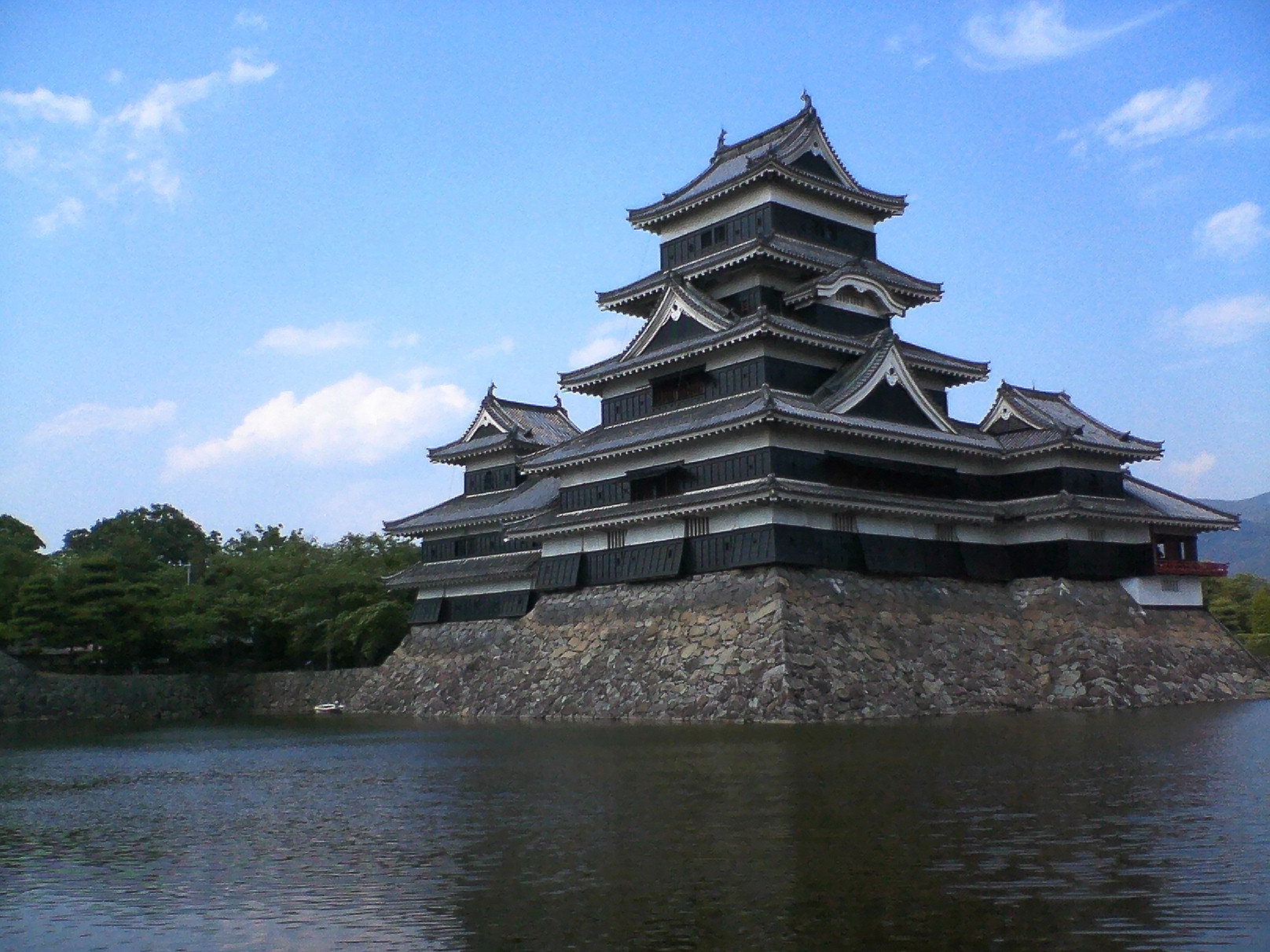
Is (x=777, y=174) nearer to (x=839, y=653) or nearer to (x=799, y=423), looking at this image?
(x=799, y=423)

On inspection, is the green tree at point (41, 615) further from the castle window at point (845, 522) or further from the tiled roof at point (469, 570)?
the castle window at point (845, 522)

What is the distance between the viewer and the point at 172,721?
50.1 m

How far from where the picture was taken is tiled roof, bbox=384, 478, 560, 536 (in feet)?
152

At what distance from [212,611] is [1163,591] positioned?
43144 mm

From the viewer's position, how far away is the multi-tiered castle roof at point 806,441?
34688mm

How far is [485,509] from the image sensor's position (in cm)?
4859

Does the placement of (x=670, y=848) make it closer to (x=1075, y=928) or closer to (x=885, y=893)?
(x=885, y=893)

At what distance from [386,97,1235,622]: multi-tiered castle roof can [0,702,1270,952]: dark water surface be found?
11.9m

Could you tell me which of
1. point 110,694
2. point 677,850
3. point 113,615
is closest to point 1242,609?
point 110,694

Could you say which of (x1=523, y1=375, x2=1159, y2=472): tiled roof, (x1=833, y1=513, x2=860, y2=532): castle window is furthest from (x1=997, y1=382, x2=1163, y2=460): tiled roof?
(x1=833, y1=513, x2=860, y2=532): castle window

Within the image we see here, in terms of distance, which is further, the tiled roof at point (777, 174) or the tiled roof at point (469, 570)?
the tiled roof at point (469, 570)

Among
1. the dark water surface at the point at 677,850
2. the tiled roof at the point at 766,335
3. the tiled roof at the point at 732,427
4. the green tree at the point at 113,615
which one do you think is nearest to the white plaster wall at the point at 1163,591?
the tiled roof at the point at 732,427

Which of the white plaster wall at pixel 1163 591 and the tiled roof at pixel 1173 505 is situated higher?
the tiled roof at pixel 1173 505

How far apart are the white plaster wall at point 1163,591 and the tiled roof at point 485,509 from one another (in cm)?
2074
